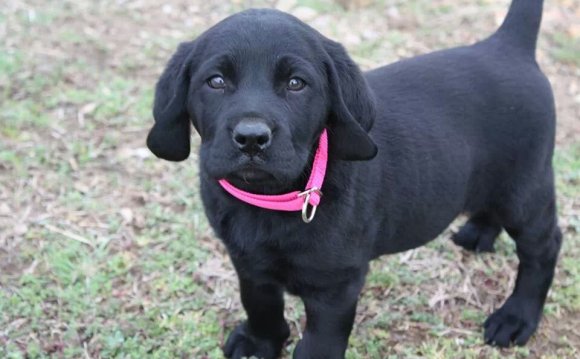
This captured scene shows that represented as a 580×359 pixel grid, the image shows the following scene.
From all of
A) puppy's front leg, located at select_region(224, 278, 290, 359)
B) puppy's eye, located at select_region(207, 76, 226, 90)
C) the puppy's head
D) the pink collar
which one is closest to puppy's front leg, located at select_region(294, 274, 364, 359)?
puppy's front leg, located at select_region(224, 278, 290, 359)

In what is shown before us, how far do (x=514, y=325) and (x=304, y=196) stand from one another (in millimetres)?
1499

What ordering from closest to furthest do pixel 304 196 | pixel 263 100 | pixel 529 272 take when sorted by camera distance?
pixel 263 100
pixel 304 196
pixel 529 272

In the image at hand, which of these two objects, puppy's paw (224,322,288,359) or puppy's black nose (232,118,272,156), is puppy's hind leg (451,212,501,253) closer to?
puppy's paw (224,322,288,359)

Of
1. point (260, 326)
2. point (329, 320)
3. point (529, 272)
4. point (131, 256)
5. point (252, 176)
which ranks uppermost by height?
point (252, 176)

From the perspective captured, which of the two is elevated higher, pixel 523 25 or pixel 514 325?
pixel 523 25

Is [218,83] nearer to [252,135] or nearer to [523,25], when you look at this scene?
[252,135]

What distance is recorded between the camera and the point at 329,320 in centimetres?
297

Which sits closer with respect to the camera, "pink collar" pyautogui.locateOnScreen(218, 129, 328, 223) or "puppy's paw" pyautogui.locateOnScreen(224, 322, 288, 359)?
"pink collar" pyautogui.locateOnScreen(218, 129, 328, 223)

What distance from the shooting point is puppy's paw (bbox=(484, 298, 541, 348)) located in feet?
11.8

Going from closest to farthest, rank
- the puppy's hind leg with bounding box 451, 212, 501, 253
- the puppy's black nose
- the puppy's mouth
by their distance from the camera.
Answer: the puppy's black nose → the puppy's mouth → the puppy's hind leg with bounding box 451, 212, 501, 253

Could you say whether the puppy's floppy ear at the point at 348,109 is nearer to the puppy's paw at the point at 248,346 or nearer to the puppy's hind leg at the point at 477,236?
the puppy's paw at the point at 248,346

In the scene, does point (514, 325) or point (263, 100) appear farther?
point (514, 325)

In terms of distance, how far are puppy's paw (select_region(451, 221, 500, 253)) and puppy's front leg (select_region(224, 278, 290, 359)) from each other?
118cm

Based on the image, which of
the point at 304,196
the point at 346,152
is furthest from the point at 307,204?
the point at 346,152
